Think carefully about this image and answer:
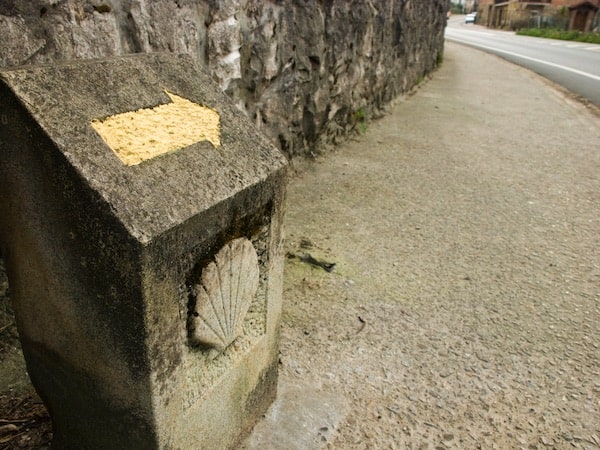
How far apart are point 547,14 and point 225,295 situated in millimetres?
44019

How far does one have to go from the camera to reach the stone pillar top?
43.4 inches

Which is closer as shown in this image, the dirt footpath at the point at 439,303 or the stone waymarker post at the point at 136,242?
the stone waymarker post at the point at 136,242

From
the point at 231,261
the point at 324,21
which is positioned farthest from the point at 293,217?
the point at 231,261

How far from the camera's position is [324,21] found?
4.04 meters

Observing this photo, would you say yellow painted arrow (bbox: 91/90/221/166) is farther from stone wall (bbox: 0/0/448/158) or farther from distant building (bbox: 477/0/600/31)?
distant building (bbox: 477/0/600/31)

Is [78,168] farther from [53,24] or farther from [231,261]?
[53,24]

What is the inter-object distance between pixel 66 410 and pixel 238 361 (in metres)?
0.49

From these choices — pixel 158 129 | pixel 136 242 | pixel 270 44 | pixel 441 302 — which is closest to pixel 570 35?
pixel 270 44

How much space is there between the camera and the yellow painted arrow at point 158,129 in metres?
1.18

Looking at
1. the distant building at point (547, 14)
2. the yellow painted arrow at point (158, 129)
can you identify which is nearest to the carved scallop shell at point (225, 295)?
the yellow painted arrow at point (158, 129)

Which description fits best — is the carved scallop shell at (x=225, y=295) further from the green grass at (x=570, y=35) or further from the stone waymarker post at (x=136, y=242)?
the green grass at (x=570, y=35)

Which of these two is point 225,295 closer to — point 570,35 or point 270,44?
point 270,44

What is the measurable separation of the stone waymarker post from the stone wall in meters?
0.48

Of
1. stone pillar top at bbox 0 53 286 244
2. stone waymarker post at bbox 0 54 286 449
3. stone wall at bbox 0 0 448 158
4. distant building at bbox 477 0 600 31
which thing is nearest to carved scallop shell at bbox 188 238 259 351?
stone waymarker post at bbox 0 54 286 449
